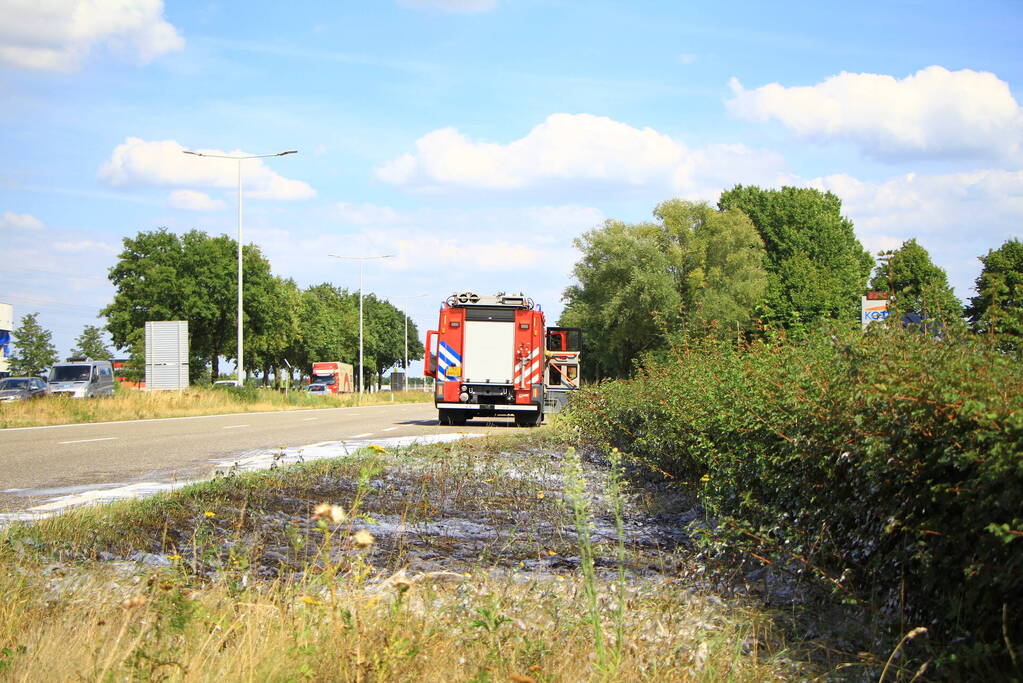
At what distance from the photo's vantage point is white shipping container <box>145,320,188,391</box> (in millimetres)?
38250

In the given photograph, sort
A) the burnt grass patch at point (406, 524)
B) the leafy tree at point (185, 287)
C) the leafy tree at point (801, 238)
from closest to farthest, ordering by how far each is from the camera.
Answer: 1. the burnt grass patch at point (406, 524)
2. the leafy tree at point (801, 238)
3. the leafy tree at point (185, 287)

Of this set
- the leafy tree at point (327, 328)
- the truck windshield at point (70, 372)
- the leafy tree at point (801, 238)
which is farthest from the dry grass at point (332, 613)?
the leafy tree at point (327, 328)

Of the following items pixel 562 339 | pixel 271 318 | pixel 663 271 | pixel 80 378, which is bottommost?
pixel 80 378

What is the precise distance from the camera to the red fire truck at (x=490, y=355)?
2486 cm

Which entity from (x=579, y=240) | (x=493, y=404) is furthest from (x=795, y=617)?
(x=579, y=240)

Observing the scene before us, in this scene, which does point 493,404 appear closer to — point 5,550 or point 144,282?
point 5,550

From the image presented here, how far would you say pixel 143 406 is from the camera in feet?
102

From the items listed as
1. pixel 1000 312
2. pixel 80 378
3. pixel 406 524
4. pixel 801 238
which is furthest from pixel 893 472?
pixel 801 238

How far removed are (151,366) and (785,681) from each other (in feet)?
123

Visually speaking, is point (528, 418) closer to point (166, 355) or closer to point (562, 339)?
point (562, 339)

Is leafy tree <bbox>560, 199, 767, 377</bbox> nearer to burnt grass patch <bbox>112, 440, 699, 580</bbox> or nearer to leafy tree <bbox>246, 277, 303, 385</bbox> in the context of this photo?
leafy tree <bbox>246, 277, 303, 385</bbox>

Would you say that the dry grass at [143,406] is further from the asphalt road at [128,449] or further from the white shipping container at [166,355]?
the asphalt road at [128,449]

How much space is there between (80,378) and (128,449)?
32072 mm

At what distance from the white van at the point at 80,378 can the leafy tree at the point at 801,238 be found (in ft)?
115
